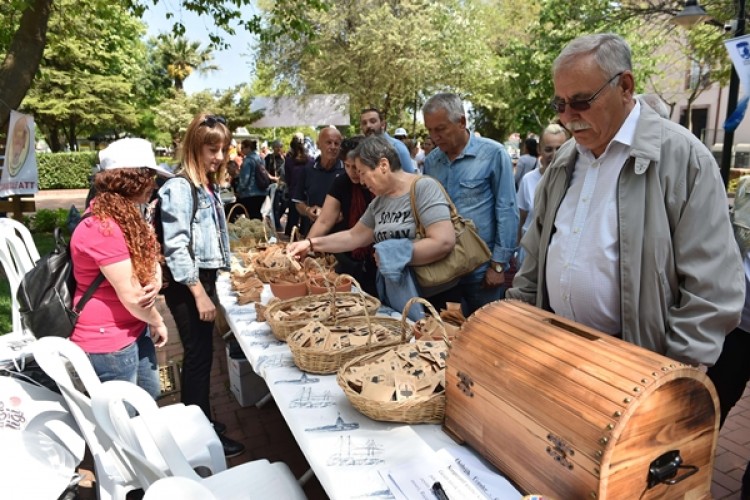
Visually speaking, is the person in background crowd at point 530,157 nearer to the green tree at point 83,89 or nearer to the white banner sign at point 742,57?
the white banner sign at point 742,57

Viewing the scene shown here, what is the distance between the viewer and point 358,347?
1879 mm

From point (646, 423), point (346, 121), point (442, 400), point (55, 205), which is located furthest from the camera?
point (55, 205)

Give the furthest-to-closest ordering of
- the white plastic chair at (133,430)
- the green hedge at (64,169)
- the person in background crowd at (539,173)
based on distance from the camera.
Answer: the green hedge at (64,169), the person in background crowd at (539,173), the white plastic chair at (133,430)

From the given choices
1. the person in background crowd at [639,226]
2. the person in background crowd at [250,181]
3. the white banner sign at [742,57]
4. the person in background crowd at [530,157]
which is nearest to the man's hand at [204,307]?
the person in background crowd at [639,226]

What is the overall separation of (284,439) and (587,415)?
237 cm

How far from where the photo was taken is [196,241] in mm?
2562

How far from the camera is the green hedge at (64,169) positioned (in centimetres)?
2081

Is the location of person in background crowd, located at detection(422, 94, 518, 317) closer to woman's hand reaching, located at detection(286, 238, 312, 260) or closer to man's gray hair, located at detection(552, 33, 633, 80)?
woman's hand reaching, located at detection(286, 238, 312, 260)

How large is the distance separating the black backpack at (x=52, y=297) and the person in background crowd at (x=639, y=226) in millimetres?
1849

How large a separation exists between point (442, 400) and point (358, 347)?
1.57 feet

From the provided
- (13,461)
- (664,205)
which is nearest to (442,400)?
(664,205)

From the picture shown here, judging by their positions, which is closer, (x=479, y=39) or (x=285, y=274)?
(x=285, y=274)

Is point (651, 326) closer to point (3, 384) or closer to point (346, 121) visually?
point (3, 384)

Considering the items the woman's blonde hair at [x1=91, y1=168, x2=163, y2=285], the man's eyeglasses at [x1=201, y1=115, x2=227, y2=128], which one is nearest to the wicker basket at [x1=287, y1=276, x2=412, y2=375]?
the woman's blonde hair at [x1=91, y1=168, x2=163, y2=285]
